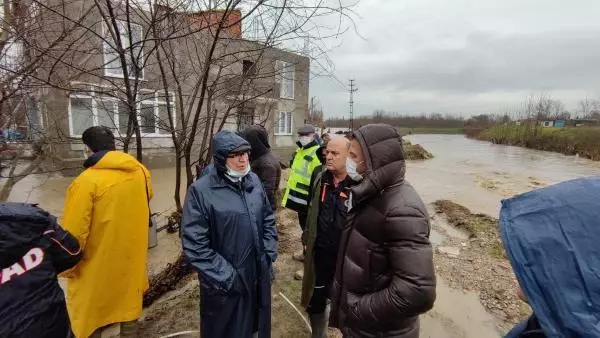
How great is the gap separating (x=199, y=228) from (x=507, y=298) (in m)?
4.18

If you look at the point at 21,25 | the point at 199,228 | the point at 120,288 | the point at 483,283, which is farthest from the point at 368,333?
the point at 483,283

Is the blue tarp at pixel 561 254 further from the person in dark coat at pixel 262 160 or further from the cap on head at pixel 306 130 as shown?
the cap on head at pixel 306 130

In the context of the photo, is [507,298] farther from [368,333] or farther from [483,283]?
[368,333]

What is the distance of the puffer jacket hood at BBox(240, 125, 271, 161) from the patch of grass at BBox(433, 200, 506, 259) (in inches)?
167

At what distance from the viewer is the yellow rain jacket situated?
236 cm

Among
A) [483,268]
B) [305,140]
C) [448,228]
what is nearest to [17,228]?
[305,140]

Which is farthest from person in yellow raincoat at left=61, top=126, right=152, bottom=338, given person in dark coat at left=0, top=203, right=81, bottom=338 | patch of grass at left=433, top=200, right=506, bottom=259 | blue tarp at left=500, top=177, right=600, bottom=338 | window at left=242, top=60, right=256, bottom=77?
patch of grass at left=433, top=200, right=506, bottom=259

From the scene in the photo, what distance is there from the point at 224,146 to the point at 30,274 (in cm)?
126

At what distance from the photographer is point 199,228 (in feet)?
7.50

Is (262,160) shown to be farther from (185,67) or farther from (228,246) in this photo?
(228,246)

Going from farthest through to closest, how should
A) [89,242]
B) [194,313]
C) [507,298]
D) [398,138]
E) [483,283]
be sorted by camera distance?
[483,283] → [507,298] → [194,313] → [89,242] → [398,138]

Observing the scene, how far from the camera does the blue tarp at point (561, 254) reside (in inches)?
32.4

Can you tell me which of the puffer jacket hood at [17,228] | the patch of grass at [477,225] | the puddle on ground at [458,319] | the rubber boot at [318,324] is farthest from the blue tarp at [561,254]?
the patch of grass at [477,225]

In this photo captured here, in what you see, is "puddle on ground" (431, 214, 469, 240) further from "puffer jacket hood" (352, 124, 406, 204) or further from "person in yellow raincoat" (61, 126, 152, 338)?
"person in yellow raincoat" (61, 126, 152, 338)
